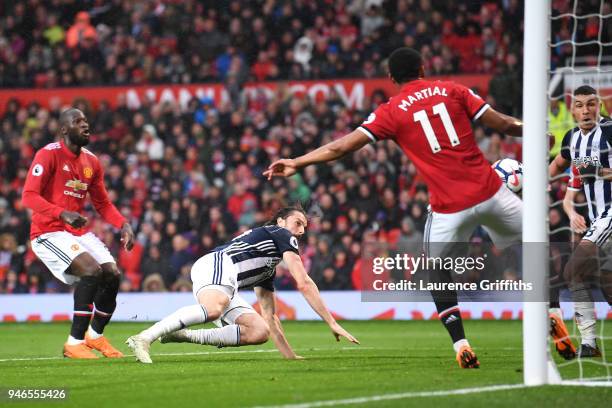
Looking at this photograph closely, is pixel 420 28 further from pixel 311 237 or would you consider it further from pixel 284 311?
pixel 284 311

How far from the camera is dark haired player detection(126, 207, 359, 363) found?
858cm

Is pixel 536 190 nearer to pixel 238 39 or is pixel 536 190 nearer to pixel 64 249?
pixel 64 249

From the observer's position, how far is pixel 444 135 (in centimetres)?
793

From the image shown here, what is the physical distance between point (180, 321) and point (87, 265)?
6.17 ft

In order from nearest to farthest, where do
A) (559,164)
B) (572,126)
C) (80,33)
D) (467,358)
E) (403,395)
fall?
(403,395) < (467,358) < (559,164) < (572,126) < (80,33)

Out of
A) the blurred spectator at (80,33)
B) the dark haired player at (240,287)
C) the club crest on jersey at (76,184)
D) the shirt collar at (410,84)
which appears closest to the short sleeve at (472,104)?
the shirt collar at (410,84)

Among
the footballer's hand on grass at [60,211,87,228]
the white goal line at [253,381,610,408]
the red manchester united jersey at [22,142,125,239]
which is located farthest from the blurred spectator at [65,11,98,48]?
the white goal line at [253,381,610,408]

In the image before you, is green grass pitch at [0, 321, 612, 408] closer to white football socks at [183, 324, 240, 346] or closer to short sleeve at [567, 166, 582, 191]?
white football socks at [183, 324, 240, 346]

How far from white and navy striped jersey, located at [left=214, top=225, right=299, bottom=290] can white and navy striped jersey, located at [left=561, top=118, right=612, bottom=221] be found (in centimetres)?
275

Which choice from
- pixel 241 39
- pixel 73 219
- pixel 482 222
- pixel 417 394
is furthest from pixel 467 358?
pixel 241 39

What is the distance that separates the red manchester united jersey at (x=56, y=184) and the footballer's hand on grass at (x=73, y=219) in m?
0.30

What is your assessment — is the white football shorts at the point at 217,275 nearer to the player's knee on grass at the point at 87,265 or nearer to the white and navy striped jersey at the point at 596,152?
the player's knee on grass at the point at 87,265

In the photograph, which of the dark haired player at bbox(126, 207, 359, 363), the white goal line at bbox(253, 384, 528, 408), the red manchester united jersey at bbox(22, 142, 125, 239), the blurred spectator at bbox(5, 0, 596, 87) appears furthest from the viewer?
the blurred spectator at bbox(5, 0, 596, 87)

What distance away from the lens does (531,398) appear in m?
5.94
